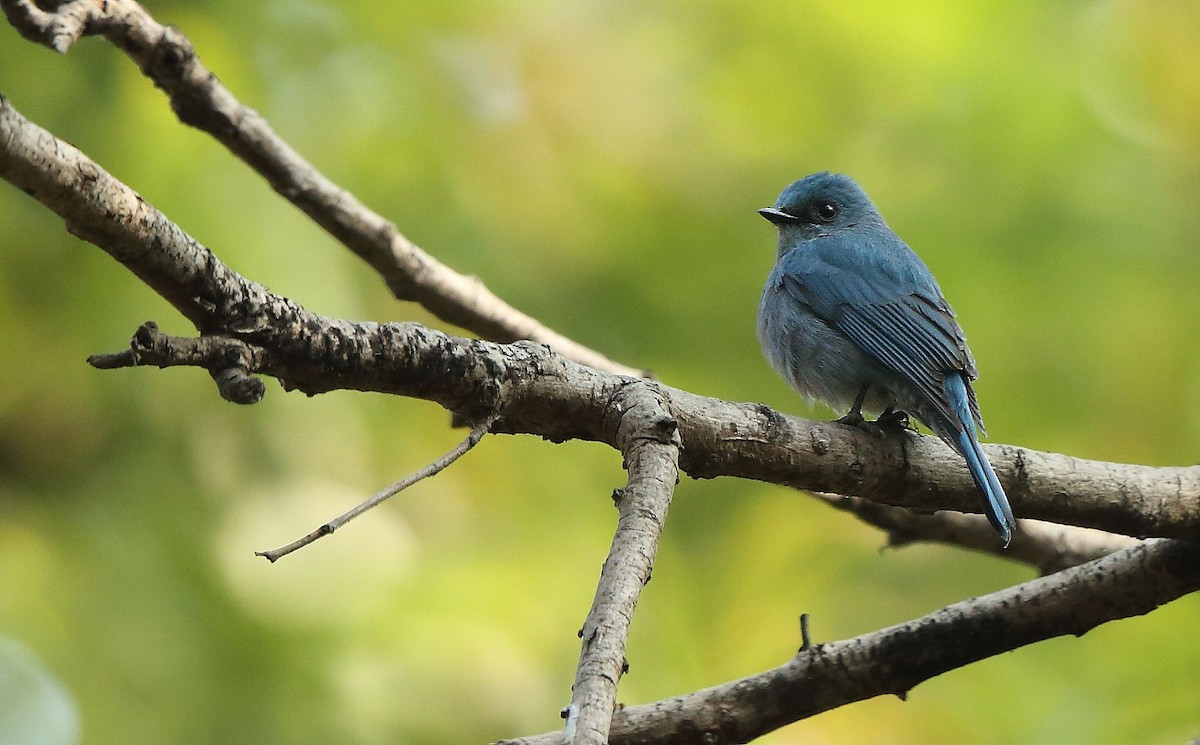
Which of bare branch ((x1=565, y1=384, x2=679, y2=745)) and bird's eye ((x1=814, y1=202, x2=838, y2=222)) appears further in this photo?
bird's eye ((x1=814, y1=202, x2=838, y2=222))

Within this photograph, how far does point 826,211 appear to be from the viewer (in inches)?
236

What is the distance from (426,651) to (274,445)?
46.9 inches

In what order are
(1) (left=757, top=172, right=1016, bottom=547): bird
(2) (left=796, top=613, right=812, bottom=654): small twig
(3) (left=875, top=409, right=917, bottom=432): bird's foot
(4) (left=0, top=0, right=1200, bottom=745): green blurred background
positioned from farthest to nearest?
1. (4) (left=0, top=0, right=1200, bottom=745): green blurred background
2. (1) (left=757, top=172, right=1016, bottom=547): bird
3. (3) (left=875, top=409, right=917, bottom=432): bird's foot
4. (2) (left=796, top=613, right=812, bottom=654): small twig

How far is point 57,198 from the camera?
2271mm

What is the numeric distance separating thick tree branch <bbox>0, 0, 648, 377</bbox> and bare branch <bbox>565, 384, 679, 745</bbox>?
1169mm

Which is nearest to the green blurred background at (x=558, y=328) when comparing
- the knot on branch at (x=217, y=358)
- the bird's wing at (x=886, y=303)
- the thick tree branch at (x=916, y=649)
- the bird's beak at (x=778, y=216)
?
the bird's beak at (x=778, y=216)

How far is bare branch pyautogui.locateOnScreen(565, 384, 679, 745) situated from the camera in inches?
84.2

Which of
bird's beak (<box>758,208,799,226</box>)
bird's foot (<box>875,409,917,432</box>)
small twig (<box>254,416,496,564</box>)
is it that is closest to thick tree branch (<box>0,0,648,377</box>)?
bird's foot (<box>875,409,917,432</box>)

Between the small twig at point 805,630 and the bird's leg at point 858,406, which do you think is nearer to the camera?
the small twig at point 805,630

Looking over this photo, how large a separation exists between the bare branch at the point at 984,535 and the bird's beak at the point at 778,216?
173 cm

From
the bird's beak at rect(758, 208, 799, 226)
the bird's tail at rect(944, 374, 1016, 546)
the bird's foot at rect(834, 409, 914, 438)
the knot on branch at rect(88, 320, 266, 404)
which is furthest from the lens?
the bird's beak at rect(758, 208, 799, 226)

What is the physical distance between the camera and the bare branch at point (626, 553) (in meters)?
2.14

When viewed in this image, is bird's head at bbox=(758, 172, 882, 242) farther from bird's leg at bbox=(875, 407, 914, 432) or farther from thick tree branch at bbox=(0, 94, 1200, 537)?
thick tree branch at bbox=(0, 94, 1200, 537)

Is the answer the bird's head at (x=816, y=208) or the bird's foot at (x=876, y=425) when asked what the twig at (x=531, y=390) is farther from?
the bird's head at (x=816, y=208)
